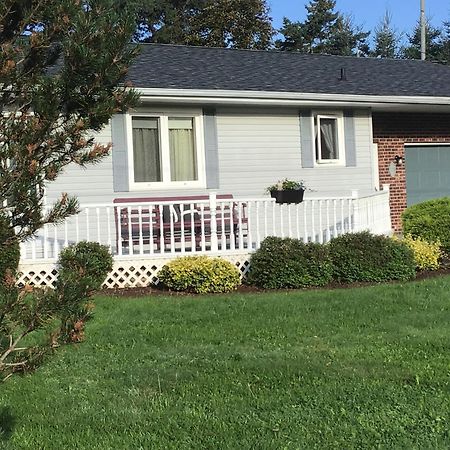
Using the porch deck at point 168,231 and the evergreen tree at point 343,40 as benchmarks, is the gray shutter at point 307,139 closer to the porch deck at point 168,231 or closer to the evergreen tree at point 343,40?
the porch deck at point 168,231

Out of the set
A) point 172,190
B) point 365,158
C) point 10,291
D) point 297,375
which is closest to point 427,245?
point 365,158

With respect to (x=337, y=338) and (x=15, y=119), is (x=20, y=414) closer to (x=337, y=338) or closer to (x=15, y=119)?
(x=15, y=119)

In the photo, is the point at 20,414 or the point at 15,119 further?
the point at 20,414

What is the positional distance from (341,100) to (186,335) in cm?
786

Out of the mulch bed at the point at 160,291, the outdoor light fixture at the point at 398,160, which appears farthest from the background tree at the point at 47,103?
the outdoor light fixture at the point at 398,160

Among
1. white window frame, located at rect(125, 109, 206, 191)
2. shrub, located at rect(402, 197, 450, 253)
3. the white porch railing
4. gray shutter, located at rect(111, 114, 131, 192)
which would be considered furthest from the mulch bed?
white window frame, located at rect(125, 109, 206, 191)

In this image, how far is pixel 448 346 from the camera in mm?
5809

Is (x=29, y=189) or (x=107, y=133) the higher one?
(x=107, y=133)

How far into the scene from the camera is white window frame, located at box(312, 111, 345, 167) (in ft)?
43.3

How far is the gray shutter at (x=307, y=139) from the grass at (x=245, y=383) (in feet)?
19.5

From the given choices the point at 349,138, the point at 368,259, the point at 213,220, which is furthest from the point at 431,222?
the point at 213,220

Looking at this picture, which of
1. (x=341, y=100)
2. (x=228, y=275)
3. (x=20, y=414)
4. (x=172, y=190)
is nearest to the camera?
(x=20, y=414)

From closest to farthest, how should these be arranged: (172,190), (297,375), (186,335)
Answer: (297,375) < (186,335) < (172,190)

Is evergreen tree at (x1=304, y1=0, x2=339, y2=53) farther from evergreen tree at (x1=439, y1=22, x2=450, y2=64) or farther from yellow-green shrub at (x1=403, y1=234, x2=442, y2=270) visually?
yellow-green shrub at (x1=403, y1=234, x2=442, y2=270)
